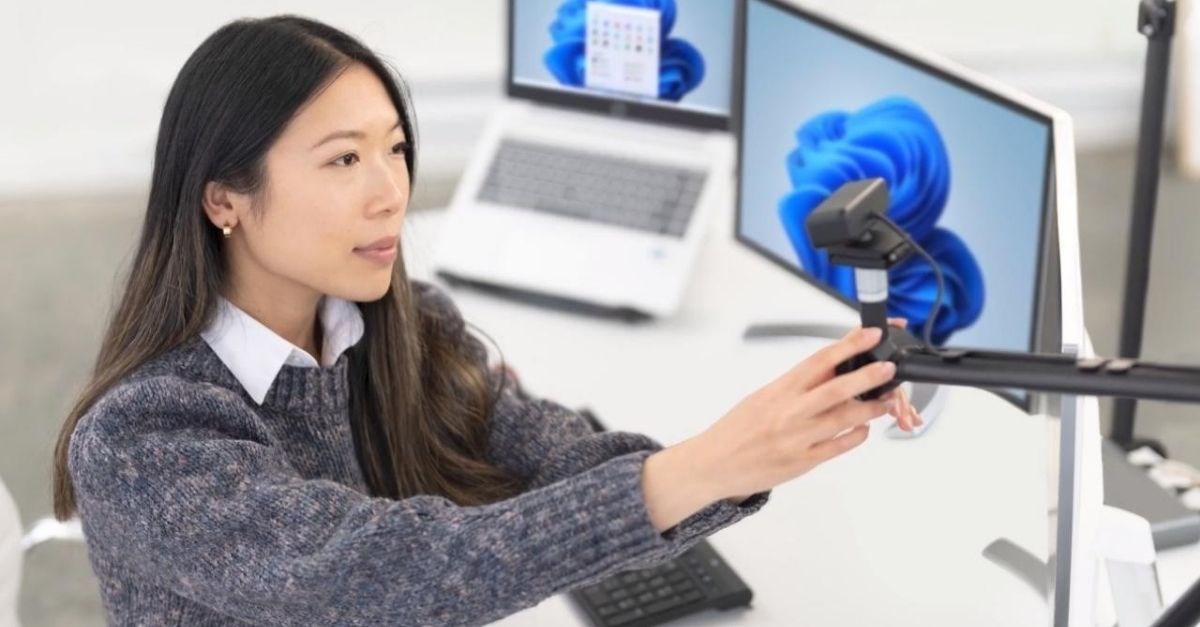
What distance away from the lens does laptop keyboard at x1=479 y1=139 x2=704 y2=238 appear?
208cm

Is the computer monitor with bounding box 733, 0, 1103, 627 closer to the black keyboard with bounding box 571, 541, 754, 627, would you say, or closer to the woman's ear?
the black keyboard with bounding box 571, 541, 754, 627

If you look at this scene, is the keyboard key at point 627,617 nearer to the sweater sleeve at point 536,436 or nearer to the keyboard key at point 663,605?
the keyboard key at point 663,605

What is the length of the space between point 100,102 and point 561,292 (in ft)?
5.01

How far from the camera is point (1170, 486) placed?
174cm

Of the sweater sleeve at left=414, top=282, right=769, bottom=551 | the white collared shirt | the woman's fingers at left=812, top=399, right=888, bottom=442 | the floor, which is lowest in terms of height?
the floor

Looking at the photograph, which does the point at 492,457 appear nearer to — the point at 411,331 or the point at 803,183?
the point at 411,331

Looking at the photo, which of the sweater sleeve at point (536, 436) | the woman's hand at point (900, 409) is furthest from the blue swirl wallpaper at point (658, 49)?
the woman's hand at point (900, 409)

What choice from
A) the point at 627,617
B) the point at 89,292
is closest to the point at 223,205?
the point at 627,617

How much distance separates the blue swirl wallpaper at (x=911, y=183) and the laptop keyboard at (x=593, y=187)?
0.32 m

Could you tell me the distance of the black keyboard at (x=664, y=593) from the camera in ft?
4.75

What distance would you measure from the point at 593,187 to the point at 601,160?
0.04 meters

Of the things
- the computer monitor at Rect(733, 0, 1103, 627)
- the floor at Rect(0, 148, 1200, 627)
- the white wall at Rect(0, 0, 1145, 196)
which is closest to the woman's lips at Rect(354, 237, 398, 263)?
the computer monitor at Rect(733, 0, 1103, 627)

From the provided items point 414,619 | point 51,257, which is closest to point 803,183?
point 414,619

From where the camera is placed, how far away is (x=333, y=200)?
1.32 metres
